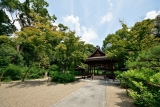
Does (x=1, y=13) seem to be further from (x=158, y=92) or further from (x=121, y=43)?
(x=158, y=92)

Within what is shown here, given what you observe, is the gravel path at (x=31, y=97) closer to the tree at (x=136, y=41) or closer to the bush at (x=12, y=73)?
the tree at (x=136, y=41)

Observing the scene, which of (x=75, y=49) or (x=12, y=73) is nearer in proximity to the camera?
(x=75, y=49)

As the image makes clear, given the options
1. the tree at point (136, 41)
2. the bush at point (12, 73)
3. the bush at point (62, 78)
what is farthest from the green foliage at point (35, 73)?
the tree at point (136, 41)

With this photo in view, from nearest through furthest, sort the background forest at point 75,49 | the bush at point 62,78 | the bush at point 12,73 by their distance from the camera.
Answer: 1. the background forest at point 75,49
2. the bush at point 62,78
3. the bush at point 12,73

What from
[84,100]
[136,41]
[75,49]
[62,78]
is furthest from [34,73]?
[136,41]

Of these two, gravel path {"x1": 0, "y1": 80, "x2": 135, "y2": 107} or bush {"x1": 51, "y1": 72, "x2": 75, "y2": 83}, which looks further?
bush {"x1": 51, "y1": 72, "x2": 75, "y2": 83}

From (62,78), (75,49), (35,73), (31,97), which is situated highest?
(75,49)

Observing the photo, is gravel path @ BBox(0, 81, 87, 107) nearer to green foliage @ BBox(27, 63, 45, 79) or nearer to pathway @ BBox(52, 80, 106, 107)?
pathway @ BBox(52, 80, 106, 107)

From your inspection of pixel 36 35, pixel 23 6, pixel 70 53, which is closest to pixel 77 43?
pixel 70 53

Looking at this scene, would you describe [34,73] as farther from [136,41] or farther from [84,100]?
[136,41]

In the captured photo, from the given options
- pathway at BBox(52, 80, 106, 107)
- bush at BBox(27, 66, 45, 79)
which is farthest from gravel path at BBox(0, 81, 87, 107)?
bush at BBox(27, 66, 45, 79)

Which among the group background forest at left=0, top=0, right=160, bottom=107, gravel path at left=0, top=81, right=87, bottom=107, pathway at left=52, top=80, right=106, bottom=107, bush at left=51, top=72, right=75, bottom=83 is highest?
background forest at left=0, top=0, right=160, bottom=107

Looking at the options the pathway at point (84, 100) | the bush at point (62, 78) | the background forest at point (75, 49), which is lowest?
the pathway at point (84, 100)

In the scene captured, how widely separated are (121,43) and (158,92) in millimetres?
7173
